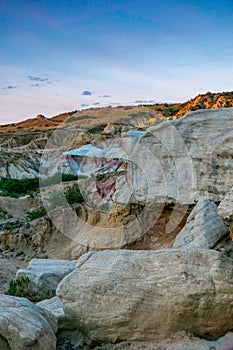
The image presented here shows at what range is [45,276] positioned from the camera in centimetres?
574

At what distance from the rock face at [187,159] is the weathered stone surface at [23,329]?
3.81 m

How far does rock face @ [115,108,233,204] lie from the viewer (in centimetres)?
673

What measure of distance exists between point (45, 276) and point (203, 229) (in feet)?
6.75

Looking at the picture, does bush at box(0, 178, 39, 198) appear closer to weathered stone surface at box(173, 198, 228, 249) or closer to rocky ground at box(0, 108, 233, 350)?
rocky ground at box(0, 108, 233, 350)

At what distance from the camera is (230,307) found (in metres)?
3.94

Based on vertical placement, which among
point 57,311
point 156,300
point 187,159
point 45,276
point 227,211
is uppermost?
point 187,159

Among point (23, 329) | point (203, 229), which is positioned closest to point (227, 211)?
point (203, 229)

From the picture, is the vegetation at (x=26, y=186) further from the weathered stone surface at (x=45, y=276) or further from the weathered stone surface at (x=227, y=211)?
the weathered stone surface at (x=227, y=211)

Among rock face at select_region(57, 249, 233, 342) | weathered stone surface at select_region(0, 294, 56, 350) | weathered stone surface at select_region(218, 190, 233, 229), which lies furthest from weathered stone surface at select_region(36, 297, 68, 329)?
weathered stone surface at select_region(218, 190, 233, 229)

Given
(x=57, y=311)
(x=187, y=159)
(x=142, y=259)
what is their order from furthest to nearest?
1. (x=187, y=159)
2. (x=57, y=311)
3. (x=142, y=259)

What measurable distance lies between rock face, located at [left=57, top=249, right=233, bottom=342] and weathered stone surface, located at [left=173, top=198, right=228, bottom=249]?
1006mm

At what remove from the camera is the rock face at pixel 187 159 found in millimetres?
6734

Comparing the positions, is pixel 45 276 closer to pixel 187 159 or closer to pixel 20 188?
pixel 187 159

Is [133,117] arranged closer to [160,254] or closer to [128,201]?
[128,201]
